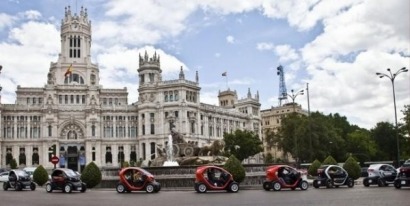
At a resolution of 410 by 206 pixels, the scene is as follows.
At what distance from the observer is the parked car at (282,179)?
3350 cm

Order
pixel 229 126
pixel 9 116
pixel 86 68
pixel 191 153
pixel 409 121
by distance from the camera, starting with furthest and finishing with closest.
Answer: pixel 229 126
pixel 86 68
pixel 9 116
pixel 409 121
pixel 191 153

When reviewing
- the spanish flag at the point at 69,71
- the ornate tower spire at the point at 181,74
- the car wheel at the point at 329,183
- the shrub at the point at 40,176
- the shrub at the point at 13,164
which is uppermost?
the spanish flag at the point at 69,71

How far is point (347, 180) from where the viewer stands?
3625cm

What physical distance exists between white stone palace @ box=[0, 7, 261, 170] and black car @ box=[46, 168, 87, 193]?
256 ft

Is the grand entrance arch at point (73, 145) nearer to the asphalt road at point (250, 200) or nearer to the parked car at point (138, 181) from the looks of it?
the parked car at point (138, 181)

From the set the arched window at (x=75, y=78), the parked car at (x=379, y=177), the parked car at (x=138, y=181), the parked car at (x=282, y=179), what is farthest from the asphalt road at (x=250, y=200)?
the arched window at (x=75, y=78)

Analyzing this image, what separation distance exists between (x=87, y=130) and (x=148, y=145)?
14562 mm

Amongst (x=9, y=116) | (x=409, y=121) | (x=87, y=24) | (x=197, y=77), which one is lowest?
(x=409, y=121)

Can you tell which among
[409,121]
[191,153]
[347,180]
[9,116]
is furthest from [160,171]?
[9,116]

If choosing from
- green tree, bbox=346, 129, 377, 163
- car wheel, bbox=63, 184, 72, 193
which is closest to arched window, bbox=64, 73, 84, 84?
green tree, bbox=346, 129, 377, 163

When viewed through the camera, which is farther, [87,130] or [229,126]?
[229,126]

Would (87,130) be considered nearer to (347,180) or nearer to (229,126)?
(229,126)

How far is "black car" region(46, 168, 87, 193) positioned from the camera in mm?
35000

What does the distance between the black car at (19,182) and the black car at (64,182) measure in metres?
4.72
